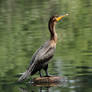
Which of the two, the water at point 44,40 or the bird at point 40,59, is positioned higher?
the bird at point 40,59

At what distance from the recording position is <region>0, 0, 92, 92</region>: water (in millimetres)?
12570

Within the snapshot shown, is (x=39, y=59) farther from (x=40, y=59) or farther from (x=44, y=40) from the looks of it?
(x=44, y=40)

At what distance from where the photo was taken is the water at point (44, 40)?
12.6 meters

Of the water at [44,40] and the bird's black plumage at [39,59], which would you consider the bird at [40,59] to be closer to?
the bird's black plumage at [39,59]

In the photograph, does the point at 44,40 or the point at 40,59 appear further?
the point at 44,40

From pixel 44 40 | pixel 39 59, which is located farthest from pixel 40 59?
pixel 44 40

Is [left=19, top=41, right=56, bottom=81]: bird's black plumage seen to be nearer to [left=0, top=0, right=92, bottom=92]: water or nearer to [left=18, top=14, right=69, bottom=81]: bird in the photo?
[left=18, top=14, right=69, bottom=81]: bird

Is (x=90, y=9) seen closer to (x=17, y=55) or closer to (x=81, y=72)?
(x=17, y=55)

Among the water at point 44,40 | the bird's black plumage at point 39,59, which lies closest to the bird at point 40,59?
the bird's black plumage at point 39,59

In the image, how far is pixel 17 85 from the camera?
12461 millimetres

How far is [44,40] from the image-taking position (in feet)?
62.6

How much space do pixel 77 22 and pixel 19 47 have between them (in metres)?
5.87

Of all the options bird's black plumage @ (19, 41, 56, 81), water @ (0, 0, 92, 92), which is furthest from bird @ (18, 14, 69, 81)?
water @ (0, 0, 92, 92)

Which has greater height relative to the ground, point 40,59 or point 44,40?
point 40,59
